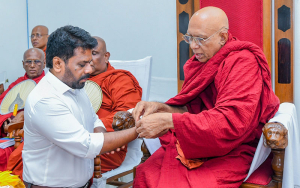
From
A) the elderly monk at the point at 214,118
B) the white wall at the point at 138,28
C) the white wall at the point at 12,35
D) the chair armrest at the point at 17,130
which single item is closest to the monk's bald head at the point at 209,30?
the elderly monk at the point at 214,118

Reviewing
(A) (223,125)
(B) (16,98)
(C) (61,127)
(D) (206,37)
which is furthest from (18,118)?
(A) (223,125)

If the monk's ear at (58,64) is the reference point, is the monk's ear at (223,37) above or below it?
above

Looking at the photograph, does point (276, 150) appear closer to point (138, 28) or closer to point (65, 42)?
point (65, 42)

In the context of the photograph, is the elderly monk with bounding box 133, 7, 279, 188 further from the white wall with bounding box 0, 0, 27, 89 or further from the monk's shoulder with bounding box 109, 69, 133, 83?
the white wall with bounding box 0, 0, 27, 89

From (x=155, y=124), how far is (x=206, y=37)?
2.06ft

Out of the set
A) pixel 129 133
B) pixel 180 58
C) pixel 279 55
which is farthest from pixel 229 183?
pixel 180 58

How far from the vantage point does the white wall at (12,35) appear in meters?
4.90

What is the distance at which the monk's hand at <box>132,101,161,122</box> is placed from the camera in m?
1.87

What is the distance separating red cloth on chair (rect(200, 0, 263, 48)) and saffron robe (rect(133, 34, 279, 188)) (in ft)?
2.59

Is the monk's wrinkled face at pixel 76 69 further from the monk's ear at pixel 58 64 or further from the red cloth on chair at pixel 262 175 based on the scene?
the red cloth on chair at pixel 262 175

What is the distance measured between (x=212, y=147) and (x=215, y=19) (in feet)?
2.50

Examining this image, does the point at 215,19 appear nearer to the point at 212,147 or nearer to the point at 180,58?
the point at 212,147

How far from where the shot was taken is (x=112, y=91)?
2.70 m

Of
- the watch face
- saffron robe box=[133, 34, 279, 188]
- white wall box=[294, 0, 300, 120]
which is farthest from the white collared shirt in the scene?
white wall box=[294, 0, 300, 120]
